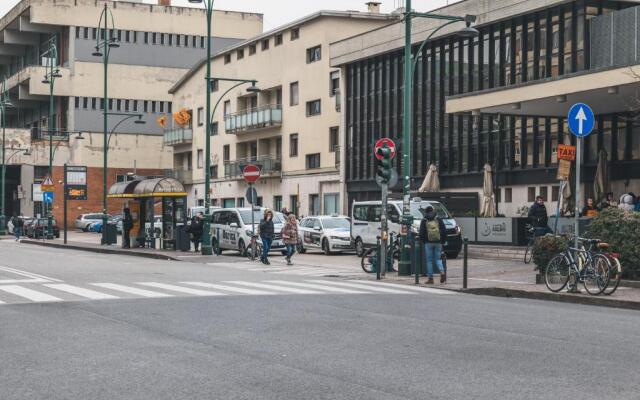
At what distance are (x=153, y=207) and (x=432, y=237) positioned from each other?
21500mm

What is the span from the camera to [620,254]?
2027cm

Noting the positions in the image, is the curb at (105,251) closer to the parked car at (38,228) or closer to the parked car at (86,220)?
the parked car at (38,228)

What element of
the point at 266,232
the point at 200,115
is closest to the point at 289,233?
the point at 266,232

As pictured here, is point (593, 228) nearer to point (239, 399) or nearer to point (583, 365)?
point (583, 365)

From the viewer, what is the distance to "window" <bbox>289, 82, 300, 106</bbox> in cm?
6256

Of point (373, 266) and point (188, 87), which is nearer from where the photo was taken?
point (373, 266)

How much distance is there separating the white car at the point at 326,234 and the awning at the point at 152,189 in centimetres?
495

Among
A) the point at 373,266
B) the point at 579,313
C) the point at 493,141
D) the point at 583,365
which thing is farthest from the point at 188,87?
the point at 583,365

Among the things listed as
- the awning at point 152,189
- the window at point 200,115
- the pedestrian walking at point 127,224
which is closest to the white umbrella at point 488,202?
the awning at point 152,189

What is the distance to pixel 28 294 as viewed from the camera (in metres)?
18.2

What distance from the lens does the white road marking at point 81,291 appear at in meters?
17.5

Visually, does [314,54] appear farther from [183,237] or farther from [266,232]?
[266,232]

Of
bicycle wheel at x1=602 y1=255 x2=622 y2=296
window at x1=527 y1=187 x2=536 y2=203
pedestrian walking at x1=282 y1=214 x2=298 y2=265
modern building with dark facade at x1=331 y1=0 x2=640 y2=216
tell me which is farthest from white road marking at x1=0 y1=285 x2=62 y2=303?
window at x1=527 y1=187 x2=536 y2=203

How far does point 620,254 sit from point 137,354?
12573 mm
